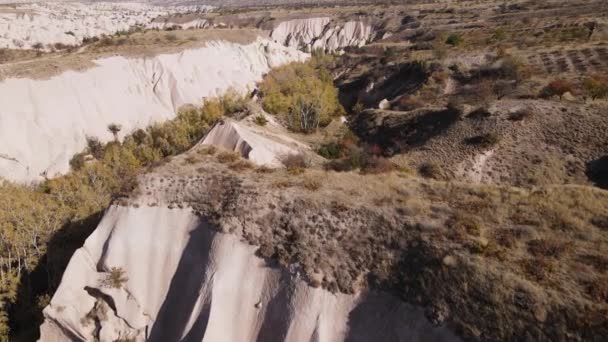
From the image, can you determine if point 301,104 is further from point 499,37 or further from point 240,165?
point 499,37

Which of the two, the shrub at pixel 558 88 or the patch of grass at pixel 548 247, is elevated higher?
the patch of grass at pixel 548 247

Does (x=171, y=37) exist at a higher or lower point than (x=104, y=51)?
lower

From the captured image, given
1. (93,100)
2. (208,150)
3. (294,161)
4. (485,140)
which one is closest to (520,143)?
(485,140)

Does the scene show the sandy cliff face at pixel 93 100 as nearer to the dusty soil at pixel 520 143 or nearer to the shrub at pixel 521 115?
the dusty soil at pixel 520 143

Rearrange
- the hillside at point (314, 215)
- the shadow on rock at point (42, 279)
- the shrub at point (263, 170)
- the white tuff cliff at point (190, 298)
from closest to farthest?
the hillside at point (314, 215), the white tuff cliff at point (190, 298), the shadow on rock at point (42, 279), the shrub at point (263, 170)

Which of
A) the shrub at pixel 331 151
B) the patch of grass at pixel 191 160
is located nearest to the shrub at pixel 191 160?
the patch of grass at pixel 191 160

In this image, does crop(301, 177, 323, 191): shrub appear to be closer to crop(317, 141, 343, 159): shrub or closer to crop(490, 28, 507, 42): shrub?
crop(317, 141, 343, 159): shrub
